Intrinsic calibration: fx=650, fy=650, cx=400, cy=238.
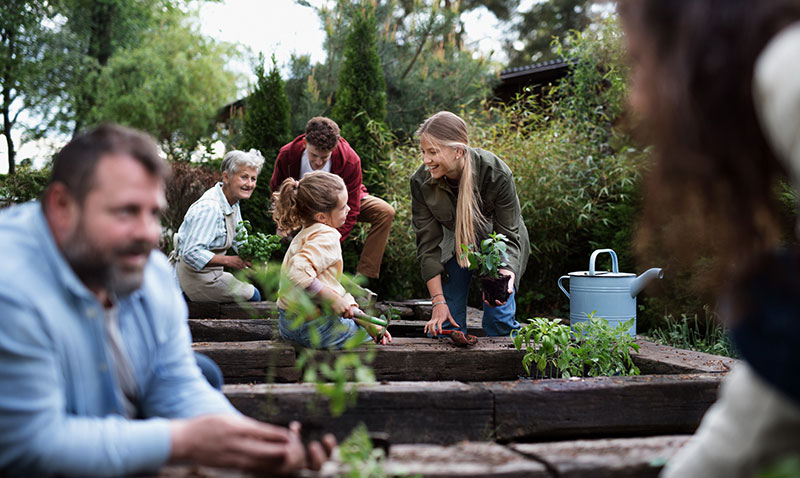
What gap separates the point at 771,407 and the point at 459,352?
2.35 meters

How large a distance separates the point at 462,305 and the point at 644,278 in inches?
46.6

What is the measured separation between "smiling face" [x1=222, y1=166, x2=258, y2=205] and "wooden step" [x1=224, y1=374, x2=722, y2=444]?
106 inches

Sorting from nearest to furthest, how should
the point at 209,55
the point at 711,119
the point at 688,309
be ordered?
the point at 711,119, the point at 688,309, the point at 209,55

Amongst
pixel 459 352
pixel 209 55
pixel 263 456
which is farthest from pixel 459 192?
pixel 209 55

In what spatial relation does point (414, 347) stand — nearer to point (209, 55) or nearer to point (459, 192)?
point (459, 192)

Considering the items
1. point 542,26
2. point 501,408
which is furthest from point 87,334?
point 542,26

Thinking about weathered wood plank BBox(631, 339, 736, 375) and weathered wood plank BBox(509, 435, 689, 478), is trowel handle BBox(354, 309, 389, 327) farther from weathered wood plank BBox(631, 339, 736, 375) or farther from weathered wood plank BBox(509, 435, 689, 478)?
weathered wood plank BBox(509, 435, 689, 478)

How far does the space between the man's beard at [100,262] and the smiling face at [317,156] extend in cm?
389

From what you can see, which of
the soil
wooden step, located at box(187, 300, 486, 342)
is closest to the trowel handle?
wooden step, located at box(187, 300, 486, 342)

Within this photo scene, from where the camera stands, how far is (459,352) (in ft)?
11.1

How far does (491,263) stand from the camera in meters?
3.77

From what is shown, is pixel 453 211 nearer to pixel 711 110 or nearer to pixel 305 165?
pixel 305 165

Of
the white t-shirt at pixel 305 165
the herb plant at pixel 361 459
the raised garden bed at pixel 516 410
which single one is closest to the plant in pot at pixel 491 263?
the raised garden bed at pixel 516 410

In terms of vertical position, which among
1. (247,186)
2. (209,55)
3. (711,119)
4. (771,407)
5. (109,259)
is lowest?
(771,407)
